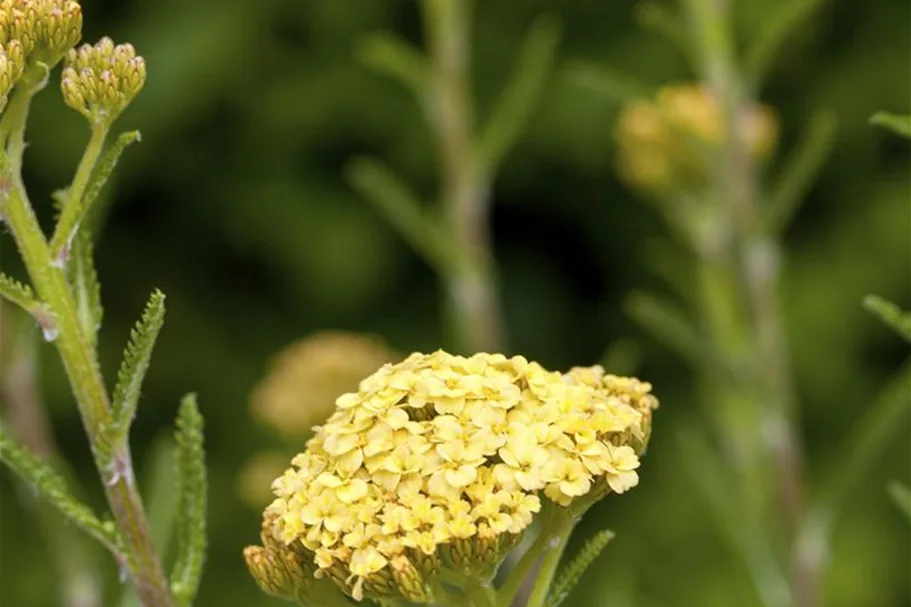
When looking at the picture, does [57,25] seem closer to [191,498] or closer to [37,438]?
[191,498]

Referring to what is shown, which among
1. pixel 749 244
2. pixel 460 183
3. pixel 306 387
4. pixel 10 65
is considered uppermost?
pixel 10 65

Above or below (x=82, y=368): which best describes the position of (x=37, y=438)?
below

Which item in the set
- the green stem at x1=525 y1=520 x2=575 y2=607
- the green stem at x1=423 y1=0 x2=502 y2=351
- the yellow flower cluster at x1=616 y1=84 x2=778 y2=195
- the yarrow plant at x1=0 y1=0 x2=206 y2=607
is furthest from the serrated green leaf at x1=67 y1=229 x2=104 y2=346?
the yellow flower cluster at x1=616 y1=84 x2=778 y2=195

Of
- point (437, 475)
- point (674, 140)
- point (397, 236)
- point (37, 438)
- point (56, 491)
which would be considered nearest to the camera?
point (437, 475)

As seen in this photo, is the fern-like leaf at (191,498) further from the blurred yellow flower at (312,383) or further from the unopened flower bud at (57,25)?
the blurred yellow flower at (312,383)

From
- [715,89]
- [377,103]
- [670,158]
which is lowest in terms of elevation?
[377,103]

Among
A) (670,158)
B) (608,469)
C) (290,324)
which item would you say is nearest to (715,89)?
(670,158)

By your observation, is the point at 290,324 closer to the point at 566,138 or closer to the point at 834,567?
the point at 566,138

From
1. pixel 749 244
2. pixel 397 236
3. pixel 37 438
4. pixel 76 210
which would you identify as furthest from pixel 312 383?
pixel 397 236
